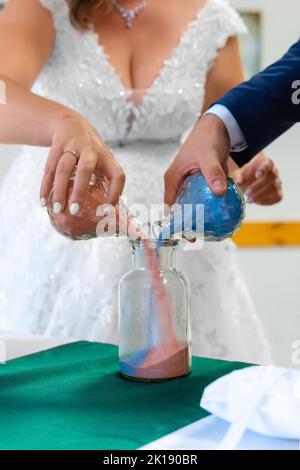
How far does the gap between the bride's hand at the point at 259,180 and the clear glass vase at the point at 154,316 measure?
674 millimetres

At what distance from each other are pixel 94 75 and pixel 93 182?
77 centimetres

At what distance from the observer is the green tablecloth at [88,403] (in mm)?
659

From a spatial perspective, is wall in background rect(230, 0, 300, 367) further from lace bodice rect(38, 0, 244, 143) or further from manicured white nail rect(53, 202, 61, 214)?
manicured white nail rect(53, 202, 61, 214)

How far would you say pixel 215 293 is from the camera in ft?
5.22

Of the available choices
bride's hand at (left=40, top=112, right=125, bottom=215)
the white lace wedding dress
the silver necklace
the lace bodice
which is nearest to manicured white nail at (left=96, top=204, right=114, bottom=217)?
bride's hand at (left=40, top=112, right=125, bottom=215)

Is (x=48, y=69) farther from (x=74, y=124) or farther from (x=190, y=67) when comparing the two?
(x=74, y=124)

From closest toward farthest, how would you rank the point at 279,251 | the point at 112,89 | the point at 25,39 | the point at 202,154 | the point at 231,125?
the point at 202,154 < the point at 231,125 < the point at 25,39 < the point at 112,89 < the point at 279,251

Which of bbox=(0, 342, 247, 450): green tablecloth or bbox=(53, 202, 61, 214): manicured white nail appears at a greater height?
bbox=(53, 202, 61, 214): manicured white nail

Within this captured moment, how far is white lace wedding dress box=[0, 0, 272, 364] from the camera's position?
4.85 ft

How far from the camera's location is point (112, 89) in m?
1.55

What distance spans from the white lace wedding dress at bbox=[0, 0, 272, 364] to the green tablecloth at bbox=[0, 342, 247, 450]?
0.51 m

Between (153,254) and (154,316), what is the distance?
0.23 feet

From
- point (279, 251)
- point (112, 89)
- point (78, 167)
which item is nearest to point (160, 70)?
point (112, 89)

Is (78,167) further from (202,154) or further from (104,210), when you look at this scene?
→ (202,154)
